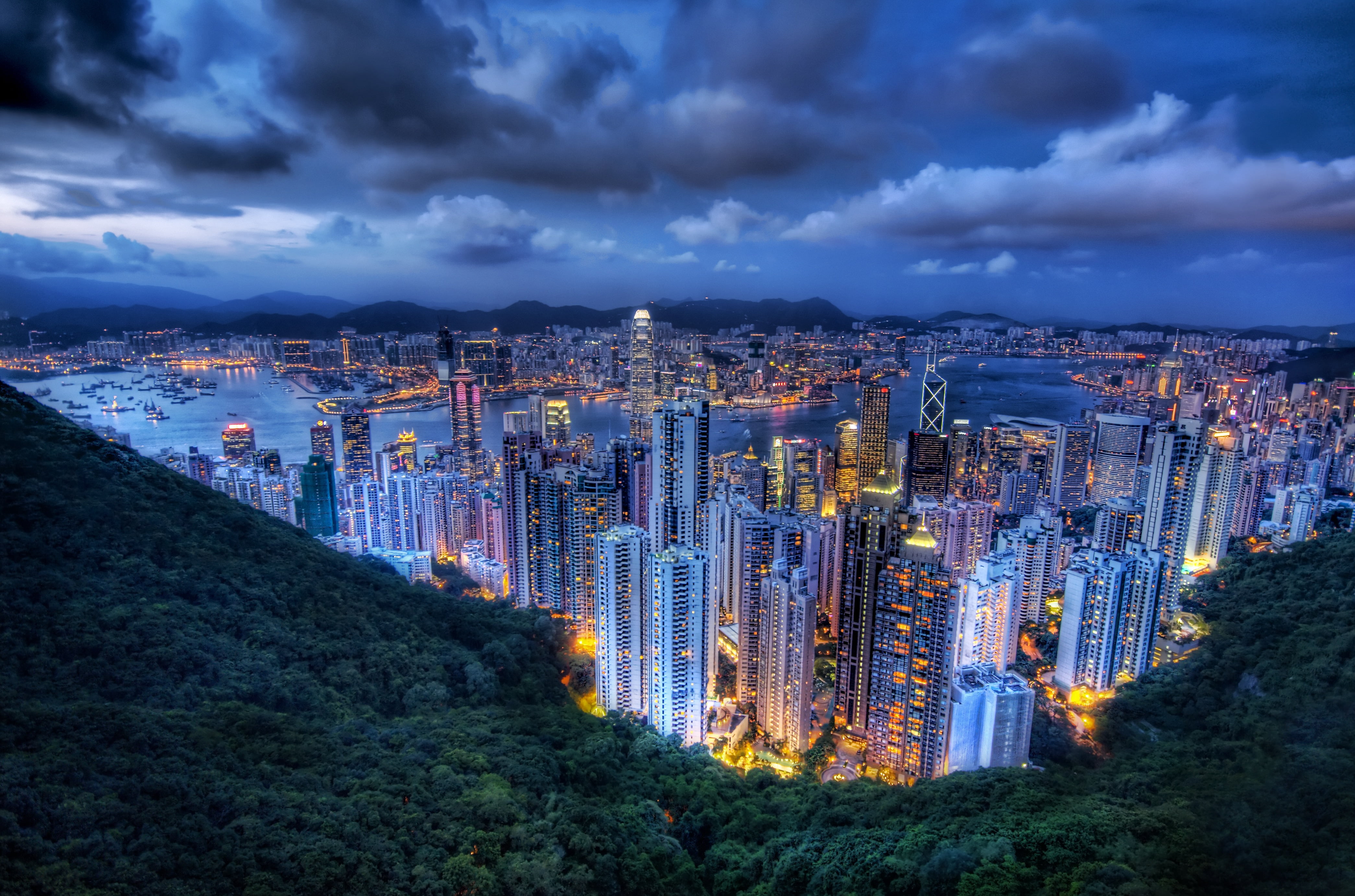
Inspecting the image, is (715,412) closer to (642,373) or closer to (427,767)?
(642,373)

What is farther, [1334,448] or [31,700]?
[1334,448]

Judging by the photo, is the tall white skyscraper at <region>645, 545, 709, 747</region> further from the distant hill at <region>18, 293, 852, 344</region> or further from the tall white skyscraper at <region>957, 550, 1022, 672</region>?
the distant hill at <region>18, 293, 852, 344</region>

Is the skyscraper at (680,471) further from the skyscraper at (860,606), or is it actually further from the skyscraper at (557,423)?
the skyscraper at (557,423)

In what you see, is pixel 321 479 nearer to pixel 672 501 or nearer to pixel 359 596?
pixel 359 596

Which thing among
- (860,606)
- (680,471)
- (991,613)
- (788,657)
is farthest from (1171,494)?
(680,471)

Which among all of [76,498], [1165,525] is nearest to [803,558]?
[1165,525]

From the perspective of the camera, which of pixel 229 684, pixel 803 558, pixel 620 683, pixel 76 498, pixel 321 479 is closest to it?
pixel 229 684

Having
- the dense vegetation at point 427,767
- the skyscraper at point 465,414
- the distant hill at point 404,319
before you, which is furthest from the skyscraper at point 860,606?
the skyscraper at point 465,414

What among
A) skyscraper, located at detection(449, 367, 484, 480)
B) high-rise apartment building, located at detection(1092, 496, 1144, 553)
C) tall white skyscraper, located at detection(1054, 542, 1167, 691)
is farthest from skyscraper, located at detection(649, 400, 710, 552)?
skyscraper, located at detection(449, 367, 484, 480)
